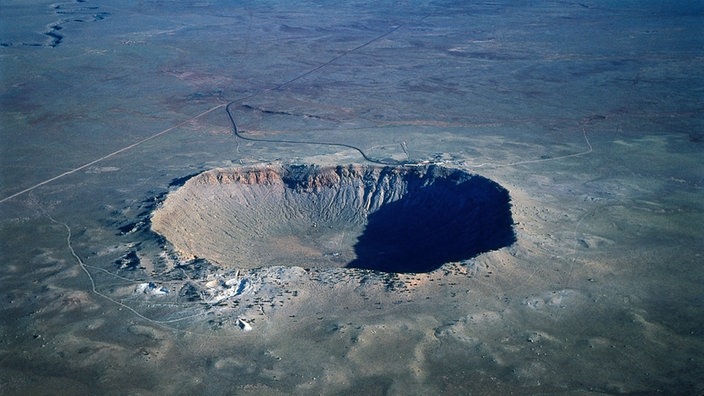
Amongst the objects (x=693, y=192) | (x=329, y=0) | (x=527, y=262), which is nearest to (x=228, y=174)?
(x=527, y=262)

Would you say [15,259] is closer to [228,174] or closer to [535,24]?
[228,174]

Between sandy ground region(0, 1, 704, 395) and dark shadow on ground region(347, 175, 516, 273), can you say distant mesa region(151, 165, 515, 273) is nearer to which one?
dark shadow on ground region(347, 175, 516, 273)

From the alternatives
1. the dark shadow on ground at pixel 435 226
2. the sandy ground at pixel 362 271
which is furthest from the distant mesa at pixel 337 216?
the sandy ground at pixel 362 271

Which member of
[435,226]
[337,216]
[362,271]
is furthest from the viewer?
[337,216]

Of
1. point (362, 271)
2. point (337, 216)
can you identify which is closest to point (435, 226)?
point (337, 216)

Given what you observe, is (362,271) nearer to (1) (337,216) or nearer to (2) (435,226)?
(2) (435,226)

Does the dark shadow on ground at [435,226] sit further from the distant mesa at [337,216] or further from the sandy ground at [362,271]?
the sandy ground at [362,271]
